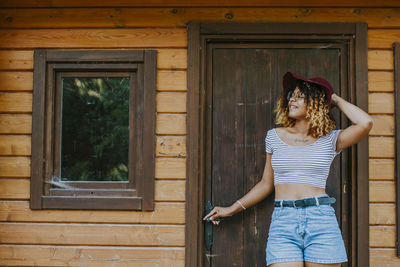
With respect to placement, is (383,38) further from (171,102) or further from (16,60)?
(16,60)

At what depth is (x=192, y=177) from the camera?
9.81 ft

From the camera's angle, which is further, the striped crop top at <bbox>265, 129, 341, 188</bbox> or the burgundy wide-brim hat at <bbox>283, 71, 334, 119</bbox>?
the burgundy wide-brim hat at <bbox>283, 71, 334, 119</bbox>

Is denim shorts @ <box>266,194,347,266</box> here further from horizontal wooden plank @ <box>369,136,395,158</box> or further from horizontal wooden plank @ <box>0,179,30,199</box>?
horizontal wooden plank @ <box>0,179,30,199</box>

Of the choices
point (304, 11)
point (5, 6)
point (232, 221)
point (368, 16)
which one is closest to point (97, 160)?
point (232, 221)

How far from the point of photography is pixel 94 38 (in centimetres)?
312

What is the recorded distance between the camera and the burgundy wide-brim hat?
262 centimetres

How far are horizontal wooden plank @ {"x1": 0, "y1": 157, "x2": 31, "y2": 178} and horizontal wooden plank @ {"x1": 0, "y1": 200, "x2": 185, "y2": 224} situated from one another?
0.69 ft

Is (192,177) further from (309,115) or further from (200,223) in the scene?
(309,115)

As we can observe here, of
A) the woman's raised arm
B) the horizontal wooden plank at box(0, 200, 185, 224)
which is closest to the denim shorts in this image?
the woman's raised arm

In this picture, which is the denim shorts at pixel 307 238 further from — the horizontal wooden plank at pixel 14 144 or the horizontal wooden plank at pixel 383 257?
the horizontal wooden plank at pixel 14 144

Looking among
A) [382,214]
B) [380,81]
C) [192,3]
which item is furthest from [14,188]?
[380,81]

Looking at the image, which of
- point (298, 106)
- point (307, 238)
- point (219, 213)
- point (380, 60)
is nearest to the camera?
point (307, 238)

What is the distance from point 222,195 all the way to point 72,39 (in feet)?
5.61

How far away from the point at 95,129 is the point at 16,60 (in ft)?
2.72
